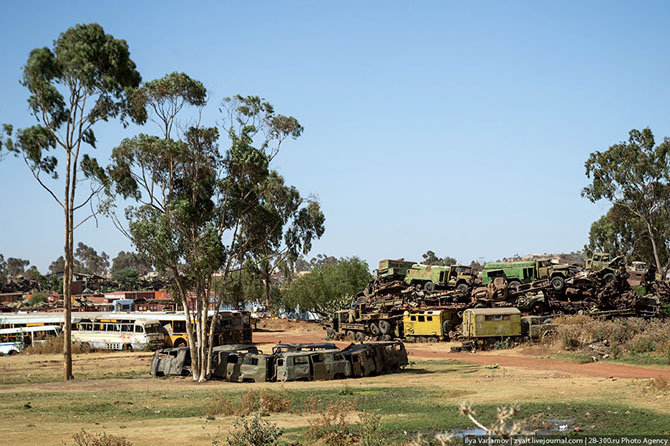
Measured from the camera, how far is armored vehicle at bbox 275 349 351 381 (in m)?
28.2

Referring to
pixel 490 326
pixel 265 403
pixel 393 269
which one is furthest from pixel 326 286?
pixel 265 403

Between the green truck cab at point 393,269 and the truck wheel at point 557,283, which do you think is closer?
the truck wheel at point 557,283

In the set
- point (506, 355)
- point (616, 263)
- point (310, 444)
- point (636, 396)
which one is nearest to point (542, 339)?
point (506, 355)

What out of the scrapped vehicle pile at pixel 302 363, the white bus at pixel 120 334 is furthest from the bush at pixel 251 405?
the white bus at pixel 120 334

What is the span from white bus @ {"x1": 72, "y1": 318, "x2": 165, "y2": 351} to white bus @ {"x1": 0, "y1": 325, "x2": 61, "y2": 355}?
279cm

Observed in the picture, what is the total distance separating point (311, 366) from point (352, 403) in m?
7.94

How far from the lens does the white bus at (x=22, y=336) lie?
155 ft

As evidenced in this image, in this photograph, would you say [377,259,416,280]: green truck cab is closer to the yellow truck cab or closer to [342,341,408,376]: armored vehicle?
the yellow truck cab

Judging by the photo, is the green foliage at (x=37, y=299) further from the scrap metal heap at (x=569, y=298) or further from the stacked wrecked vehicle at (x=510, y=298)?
the scrap metal heap at (x=569, y=298)

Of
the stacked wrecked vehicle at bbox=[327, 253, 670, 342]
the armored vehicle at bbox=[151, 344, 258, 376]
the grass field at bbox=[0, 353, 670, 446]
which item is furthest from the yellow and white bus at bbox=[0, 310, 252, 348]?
the grass field at bbox=[0, 353, 670, 446]

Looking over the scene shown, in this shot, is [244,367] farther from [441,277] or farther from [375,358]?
[441,277]

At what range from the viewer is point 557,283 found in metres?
47.0

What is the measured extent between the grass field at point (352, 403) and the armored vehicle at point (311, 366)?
0.81 meters

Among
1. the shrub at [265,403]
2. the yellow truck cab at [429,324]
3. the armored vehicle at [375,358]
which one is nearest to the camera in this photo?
the shrub at [265,403]
